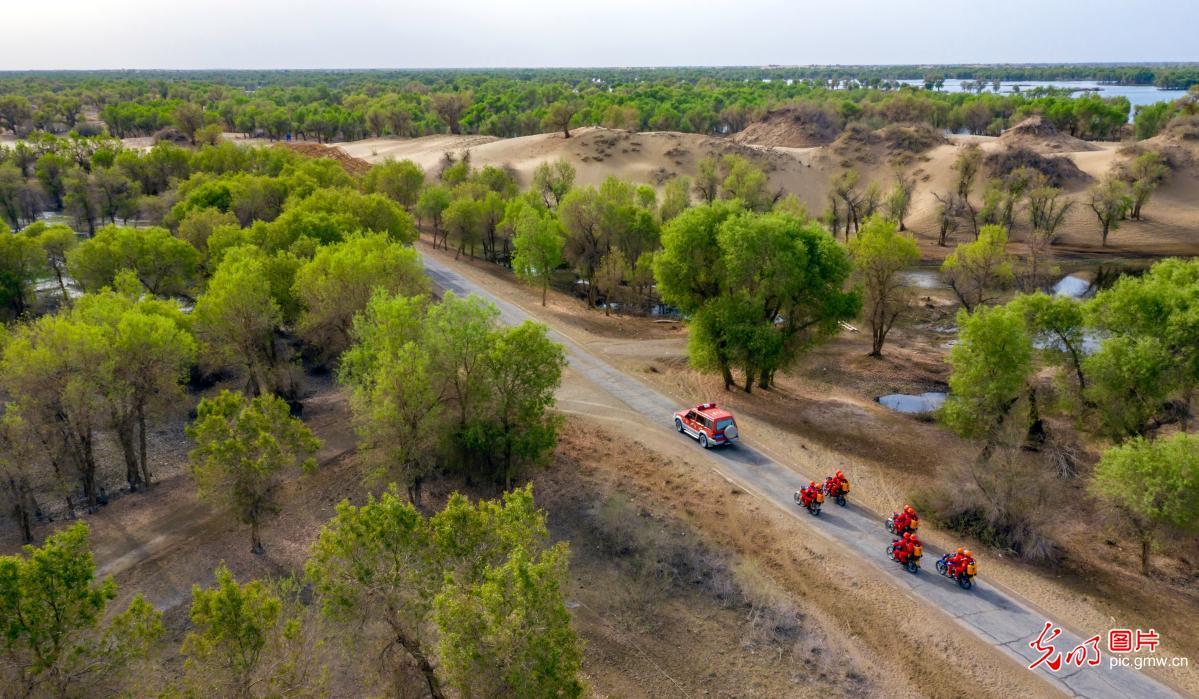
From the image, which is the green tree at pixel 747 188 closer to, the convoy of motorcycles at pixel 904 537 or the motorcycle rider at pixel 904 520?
the convoy of motorcycles at pixel 904 537

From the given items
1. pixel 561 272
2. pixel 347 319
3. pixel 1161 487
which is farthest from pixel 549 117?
pixel 1161 487

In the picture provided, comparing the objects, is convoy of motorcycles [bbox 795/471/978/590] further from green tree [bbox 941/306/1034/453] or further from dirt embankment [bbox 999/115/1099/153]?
dirt embankment [bbox 999/115/1099/153]

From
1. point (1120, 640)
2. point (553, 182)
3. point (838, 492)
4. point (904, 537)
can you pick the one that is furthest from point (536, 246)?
point (1120, 640)

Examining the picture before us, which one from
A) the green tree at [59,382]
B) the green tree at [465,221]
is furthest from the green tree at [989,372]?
the green tree at [465,221]

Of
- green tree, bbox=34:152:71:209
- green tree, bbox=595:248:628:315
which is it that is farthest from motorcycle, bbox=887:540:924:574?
green tree, bbox=34:152:71:209

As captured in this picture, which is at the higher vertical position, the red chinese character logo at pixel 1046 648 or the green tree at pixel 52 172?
the green tree at pixel 52 172
